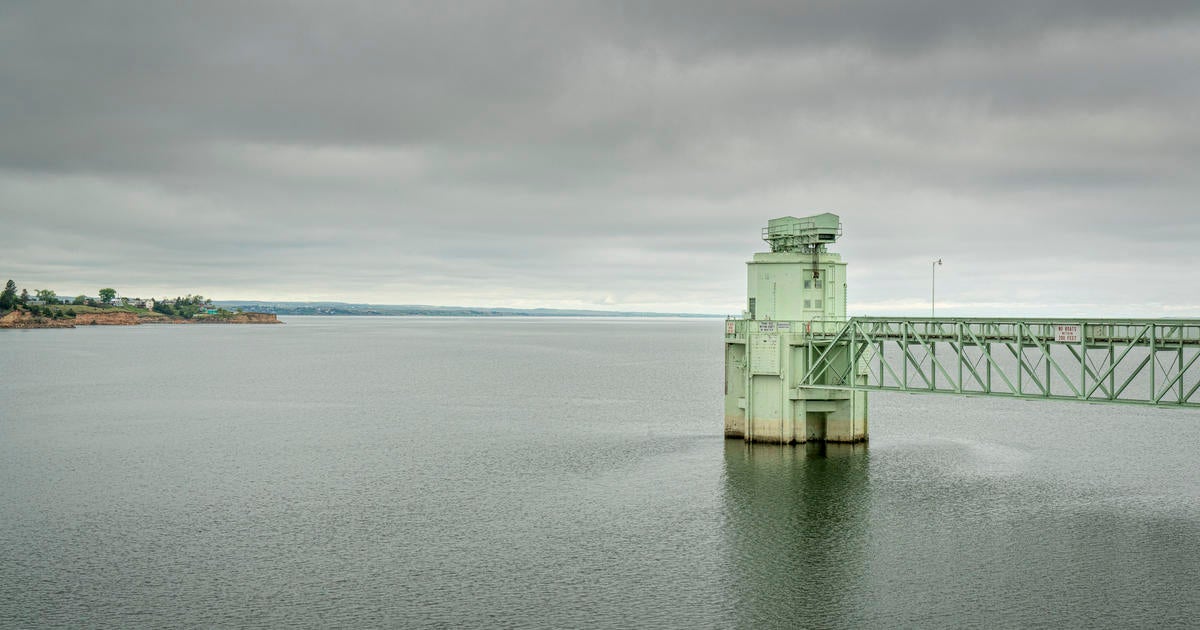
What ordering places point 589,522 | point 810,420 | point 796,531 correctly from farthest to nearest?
point 810,420, point 589,522, point 796,531

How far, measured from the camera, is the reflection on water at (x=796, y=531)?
1250 inches

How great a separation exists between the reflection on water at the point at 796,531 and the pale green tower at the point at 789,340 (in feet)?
5.30

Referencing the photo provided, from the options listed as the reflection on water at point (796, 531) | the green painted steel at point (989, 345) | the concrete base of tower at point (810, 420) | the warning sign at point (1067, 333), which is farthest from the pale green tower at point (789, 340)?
the warning sign at point (1067, 333)

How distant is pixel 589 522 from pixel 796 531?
1005 cm

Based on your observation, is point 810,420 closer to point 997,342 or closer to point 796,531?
point 997,342

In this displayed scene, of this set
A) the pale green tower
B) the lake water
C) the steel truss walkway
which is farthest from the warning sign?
the pale green tower

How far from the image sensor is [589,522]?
138 ft

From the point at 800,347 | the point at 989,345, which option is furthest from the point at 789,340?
the point at 989,345

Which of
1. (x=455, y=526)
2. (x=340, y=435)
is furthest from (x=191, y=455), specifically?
(x=455, y=526)

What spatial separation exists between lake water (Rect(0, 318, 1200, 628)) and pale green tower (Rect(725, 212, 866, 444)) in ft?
7.75

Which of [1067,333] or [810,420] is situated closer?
[1067,333]

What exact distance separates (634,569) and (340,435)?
42.1m

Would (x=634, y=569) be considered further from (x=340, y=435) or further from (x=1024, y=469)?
(x=340, y=435)

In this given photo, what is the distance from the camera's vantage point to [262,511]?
146ft
